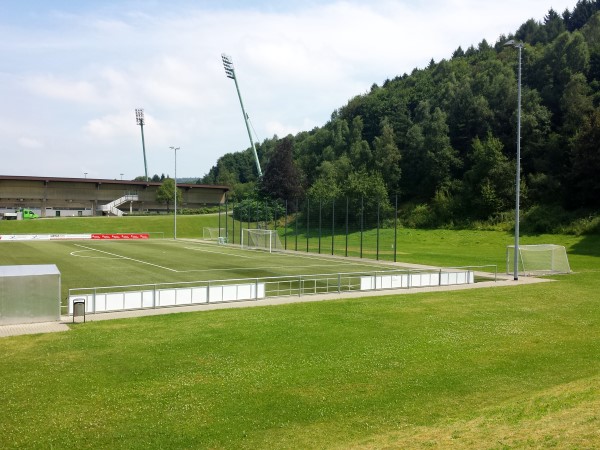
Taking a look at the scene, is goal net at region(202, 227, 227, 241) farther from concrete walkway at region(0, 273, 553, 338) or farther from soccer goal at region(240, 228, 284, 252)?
concrete walkway at region(0, 273, 553, 338)

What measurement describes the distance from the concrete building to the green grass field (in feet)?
354

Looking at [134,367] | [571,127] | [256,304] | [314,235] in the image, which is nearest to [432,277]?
[256,304]

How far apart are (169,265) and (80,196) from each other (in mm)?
87039

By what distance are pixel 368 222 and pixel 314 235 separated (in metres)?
9.63

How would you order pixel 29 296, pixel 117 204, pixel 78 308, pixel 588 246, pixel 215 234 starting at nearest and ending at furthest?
pixel 29 296 → pixel 78 308 → pixel 588 246 → pixel 215 234 → pixel 117 204

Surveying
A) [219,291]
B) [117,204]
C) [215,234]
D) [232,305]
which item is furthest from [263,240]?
[117,204]

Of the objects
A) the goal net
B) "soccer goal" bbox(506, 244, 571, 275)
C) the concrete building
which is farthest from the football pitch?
the concrete building

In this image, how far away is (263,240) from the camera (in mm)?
63750

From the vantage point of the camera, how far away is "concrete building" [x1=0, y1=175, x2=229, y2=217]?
11431 centimetres

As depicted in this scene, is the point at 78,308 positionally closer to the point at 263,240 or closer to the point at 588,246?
the point at 263,240

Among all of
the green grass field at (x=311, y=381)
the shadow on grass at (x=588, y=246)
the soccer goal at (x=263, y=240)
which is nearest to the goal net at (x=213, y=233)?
the soccer goal at (x=263, y=240)

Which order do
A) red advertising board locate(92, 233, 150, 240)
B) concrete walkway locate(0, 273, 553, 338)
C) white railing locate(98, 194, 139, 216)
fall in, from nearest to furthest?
concrete walkway locate(0, 273, 553, 338) → red advertising board locate(92, 233, 150, 240) → white railing locate(98, 194, 139, 216)

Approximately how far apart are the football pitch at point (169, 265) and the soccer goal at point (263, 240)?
8.50ft

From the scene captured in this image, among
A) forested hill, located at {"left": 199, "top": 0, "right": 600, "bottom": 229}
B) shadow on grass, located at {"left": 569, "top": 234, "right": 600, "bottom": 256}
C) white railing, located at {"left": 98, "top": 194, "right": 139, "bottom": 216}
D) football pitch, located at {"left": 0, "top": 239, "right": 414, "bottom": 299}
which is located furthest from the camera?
white railing, located at {"left": 98, "top": 194, "right": 139, "bottom": 216}
